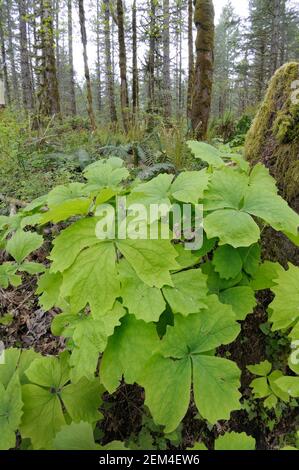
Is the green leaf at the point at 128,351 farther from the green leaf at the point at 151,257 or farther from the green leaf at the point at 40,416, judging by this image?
the green leaf at the point at 40,416

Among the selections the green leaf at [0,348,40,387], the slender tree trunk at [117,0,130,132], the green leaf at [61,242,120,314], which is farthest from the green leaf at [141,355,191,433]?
the slender tree trunk at [117,0,130,132]

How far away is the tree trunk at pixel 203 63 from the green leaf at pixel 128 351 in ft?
16.7

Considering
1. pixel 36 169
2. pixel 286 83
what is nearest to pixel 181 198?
pixel 286 83

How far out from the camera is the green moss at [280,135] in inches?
75.7

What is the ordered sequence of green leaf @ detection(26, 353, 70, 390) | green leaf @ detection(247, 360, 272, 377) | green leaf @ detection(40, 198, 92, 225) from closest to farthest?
green leaf @ detection(40, 198, 92, 225) < green leaf @ detection(26, 353, 70, 390) < green leaf @ detection(247, 360, 272, 377)

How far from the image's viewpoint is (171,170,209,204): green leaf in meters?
1.38

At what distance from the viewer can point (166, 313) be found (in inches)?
52.5

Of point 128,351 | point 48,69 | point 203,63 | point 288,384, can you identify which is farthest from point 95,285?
point 48,69

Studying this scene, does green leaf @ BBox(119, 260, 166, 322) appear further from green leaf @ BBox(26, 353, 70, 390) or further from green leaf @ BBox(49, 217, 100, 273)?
green leaf @ BBox(26, 353, 70, 390)

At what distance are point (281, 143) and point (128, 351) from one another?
5.18ft

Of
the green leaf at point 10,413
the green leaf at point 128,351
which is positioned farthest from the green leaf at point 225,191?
the green leaf at point 10,413

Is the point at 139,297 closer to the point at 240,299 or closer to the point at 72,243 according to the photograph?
the point at 72,243

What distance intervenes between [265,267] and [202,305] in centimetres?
51

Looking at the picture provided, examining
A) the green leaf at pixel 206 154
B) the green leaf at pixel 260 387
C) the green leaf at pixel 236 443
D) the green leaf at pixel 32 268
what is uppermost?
the green leaf at pixel 206 154
